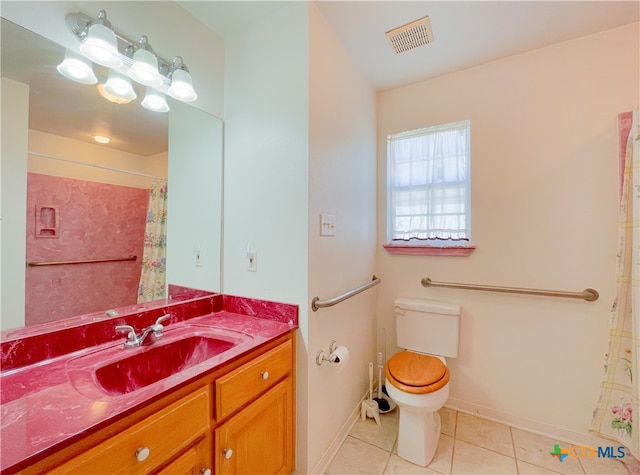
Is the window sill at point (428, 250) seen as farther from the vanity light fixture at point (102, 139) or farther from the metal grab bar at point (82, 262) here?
the vanity light fixture at point (102, 139)

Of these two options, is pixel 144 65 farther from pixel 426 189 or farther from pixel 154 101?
pixel 426 189

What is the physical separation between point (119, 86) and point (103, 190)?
0.49m

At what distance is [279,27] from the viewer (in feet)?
4.66

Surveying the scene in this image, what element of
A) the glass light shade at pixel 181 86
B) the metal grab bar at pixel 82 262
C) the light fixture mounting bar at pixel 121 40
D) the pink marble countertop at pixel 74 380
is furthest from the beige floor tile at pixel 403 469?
the light fixture mounting bar at pixel 121 40

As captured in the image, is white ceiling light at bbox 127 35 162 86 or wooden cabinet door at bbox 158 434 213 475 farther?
white ceiling light at bbox 127 35 162 86

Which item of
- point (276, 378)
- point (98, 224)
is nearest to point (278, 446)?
point (276, 378)

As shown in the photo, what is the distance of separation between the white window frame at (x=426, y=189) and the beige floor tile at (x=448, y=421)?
Result: 3.69 feet

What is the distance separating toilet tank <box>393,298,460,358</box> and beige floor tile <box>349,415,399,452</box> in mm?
496

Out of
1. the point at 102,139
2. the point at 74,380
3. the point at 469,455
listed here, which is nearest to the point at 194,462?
the point at 74,380

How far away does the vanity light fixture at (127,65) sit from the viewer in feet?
3.44

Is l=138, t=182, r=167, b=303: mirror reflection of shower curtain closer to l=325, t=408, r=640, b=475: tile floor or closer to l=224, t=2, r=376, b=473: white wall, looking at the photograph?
l=224, t=2, r=376, b=473: white wall

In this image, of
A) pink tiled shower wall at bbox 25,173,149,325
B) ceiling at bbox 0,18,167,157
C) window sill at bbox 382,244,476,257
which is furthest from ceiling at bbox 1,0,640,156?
window sill at bbox 382,244,476,257

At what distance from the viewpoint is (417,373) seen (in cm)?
152

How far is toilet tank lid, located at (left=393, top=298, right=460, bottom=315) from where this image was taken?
1.83 m
